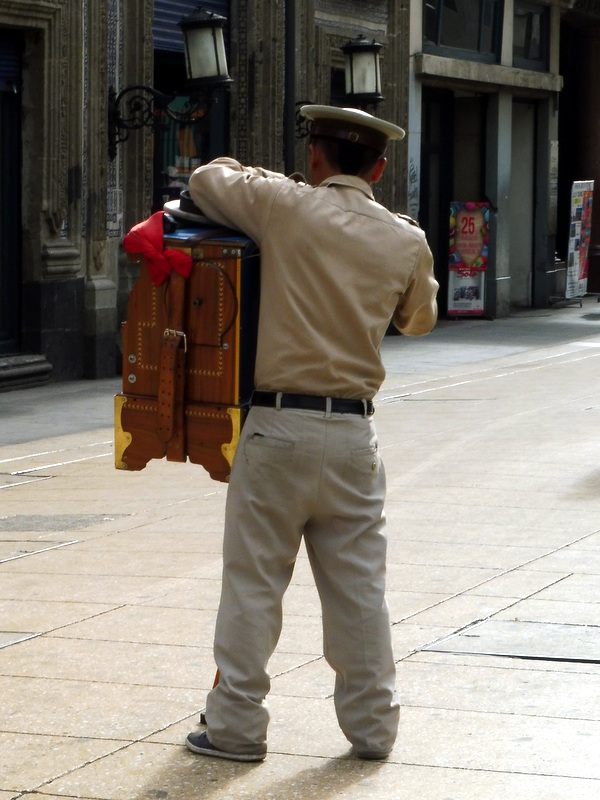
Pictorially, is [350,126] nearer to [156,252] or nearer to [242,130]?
[156,252]

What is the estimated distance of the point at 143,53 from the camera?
15875 millimetres

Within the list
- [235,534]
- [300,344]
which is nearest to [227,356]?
[300,344]

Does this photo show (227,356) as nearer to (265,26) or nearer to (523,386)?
(523,386)

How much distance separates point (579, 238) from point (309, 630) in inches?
828

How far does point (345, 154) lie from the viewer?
4.27m

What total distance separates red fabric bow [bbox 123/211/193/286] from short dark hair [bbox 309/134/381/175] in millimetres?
498

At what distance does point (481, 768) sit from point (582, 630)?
5.12 feet

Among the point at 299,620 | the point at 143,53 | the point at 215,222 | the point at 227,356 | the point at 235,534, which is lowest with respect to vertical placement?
the point at 299,620

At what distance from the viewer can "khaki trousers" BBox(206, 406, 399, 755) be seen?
165 inches

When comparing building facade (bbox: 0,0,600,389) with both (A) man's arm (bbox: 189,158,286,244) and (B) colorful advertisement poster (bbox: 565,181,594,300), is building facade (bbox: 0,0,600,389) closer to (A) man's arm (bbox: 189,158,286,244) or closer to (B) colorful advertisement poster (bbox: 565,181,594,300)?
(B) colorful advertisement poster (bbox: 565,181,594,300)

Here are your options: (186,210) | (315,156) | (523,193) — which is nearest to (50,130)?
(186,210)

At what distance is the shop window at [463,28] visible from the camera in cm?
2266

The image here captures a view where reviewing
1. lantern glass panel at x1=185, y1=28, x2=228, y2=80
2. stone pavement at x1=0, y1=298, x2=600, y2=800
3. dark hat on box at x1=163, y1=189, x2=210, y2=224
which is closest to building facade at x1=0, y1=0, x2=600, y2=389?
lantern glass panel at x1=185, y1=28, x2=228, y2=80

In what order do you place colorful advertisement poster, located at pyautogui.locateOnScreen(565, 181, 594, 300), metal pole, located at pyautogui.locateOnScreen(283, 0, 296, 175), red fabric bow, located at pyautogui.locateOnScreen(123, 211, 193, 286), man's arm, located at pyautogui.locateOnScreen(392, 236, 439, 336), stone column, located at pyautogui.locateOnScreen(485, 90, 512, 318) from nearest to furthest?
1. red fabric bow, located at pyautogui.locateOnScreen(123, 211, 193, 286)
2. man's arm, located at pyautogui.locateOnScreen(392, 236, 439, 336)
3. metal pole, located at pyautogui.locateOnScreen(283, 0, 296, 175)
4. stone column, located at pyautogui.locateOnScreen(485, 90, 512, 318)
5. colorful advertisement poster, located at pyautogui.locateOnScreen(565, 181, 594, 300)
